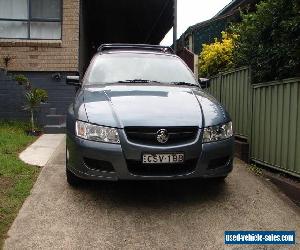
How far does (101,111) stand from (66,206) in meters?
1.12

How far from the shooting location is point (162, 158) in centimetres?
459

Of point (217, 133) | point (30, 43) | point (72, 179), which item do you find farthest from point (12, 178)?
point (30, 43)

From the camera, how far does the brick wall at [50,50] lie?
12.8 m

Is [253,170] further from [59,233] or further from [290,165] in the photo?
[59,233]

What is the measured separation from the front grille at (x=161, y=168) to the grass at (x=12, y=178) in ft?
4.31

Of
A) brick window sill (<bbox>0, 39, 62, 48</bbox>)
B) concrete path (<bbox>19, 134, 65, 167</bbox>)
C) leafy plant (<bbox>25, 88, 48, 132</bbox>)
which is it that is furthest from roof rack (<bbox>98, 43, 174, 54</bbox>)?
brick window sill (<bbox>0, 39, 62, 48</bbox>)

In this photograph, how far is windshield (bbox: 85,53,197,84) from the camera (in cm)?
619

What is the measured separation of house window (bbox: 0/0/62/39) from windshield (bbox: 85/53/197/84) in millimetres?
7099

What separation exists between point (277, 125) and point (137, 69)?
6.76ft

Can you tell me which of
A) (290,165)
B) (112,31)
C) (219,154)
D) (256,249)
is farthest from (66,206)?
(112,31)

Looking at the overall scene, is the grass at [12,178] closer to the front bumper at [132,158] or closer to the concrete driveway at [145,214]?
the concrete driveway at [145,214]

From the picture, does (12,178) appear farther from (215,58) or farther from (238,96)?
(215,58)

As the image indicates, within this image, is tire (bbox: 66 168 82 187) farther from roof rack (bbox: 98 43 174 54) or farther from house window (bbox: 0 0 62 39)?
house window (bbox: 0 0 62 39)

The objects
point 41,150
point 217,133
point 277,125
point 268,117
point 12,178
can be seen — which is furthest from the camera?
point 41,150
